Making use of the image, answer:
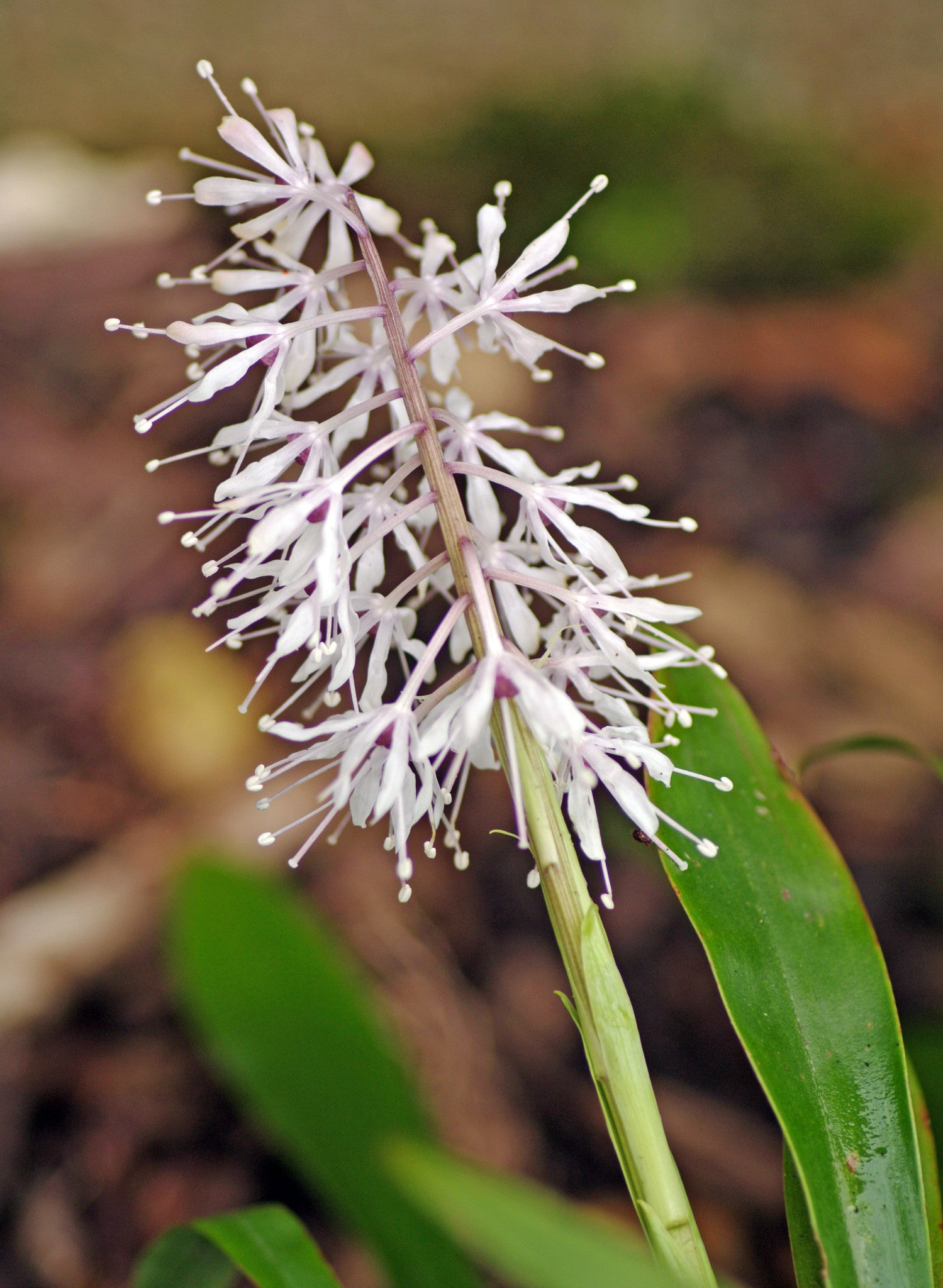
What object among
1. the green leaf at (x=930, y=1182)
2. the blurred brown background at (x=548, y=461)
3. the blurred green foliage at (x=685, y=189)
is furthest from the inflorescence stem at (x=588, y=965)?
the blurred green foliage at (x=685, y=189)

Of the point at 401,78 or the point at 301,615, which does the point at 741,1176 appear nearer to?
the point at 301,615

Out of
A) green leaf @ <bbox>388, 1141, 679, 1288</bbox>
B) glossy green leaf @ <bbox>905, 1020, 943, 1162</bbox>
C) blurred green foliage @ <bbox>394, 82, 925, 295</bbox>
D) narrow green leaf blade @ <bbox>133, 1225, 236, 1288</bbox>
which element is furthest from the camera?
blurred green foliage @ <bbox>394, 82, 925, 295</bbox>

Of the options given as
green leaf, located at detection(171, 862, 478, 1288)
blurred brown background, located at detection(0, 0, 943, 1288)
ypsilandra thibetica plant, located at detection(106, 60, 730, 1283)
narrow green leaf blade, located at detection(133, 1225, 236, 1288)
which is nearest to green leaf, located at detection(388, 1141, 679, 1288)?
ypsilandra thibetica plant, located at detection(106, 60, 730, 1283)

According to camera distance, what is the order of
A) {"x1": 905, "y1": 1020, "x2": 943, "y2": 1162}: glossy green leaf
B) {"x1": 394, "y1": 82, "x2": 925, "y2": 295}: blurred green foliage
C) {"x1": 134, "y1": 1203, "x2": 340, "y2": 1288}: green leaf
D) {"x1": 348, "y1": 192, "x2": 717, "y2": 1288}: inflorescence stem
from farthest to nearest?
{"x1": 394, "y1": 82, "x2": 925, "y2": 295}: blurred green foliage, {"x1": 905, "y1": 1020, "x2": 943, "y2": 1162}: glossy green leaf, {"x1": 134, "y1": 1203, "x2": 340, "y2": 1288}: green leaf, {"x1": 348, "y1": 192, "x2": 717, "y2": 1288}: inflorescence stem

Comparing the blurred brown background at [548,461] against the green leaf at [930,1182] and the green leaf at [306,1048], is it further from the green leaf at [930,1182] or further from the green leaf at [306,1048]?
the green leaf at [306,1048]

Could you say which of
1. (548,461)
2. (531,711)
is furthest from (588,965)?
(548,461)

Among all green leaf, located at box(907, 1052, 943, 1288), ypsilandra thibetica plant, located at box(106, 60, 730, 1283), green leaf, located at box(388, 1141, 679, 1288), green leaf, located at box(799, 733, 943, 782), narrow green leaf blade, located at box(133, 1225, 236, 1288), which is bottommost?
green leaf, located at box(907, 1052, 943, 1288)

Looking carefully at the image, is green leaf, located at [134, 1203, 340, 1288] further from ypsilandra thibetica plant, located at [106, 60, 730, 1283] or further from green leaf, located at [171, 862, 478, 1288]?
ypsilandra thibetica plant, located at [106, 60, 730, 1283]
